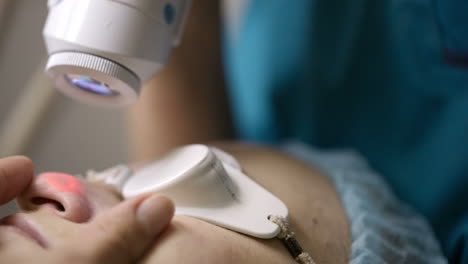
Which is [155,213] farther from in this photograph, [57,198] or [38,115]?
[38,115]

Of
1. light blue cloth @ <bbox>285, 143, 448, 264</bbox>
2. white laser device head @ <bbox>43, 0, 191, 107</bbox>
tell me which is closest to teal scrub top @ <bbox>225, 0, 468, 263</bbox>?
light blue cloth @ <bbox>285, 143, 448, 264</bbox>

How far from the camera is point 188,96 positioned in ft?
2.84

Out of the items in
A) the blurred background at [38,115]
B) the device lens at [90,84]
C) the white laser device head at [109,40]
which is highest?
the white laser device head at [109,40]

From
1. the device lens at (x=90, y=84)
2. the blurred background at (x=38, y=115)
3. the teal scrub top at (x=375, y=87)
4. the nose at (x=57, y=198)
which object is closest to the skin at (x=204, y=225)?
the nose at (x=57, y=198)

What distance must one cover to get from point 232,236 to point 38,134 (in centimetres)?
69

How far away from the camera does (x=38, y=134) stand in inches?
38.8

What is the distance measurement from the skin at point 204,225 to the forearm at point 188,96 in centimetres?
27

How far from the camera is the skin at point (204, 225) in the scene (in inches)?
16.6

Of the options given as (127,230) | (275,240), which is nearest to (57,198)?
(127,230)

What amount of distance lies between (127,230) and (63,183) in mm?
136

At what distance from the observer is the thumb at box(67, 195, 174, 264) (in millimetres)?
394

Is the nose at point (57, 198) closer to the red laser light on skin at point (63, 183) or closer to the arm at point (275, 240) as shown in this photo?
the red laser light on skin at point (63, 183)

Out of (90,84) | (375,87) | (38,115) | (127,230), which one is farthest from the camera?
(38,115)

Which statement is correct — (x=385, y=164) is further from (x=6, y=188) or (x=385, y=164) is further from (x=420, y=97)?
(x=6, y=188)
